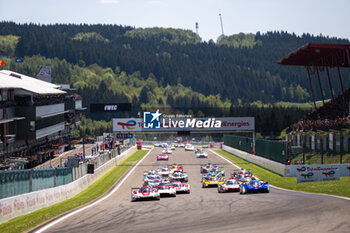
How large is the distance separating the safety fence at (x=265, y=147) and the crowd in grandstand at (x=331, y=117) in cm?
717

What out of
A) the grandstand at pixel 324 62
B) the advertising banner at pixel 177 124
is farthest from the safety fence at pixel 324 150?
the advertising banner at pixel 177 124

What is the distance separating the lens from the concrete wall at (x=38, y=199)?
25.0 metres

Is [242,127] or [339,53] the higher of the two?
[339,53]

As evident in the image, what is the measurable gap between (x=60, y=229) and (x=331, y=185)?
22251mm

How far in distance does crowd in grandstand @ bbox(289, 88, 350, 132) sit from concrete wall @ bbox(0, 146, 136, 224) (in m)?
29.4

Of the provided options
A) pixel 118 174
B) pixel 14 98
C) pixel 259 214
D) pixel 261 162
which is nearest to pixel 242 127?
pixel 261 162

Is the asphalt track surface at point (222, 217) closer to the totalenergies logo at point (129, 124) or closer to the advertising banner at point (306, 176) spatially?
the advertising banner at point (306, 176)

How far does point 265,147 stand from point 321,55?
83.9ft

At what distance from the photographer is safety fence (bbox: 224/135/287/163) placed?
55369 millimetres

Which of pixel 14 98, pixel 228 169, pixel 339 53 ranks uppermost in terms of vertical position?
pixel 339 53

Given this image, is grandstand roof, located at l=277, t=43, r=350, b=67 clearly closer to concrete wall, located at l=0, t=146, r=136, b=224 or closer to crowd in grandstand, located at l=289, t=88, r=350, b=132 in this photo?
crowd in grandstand, located at l=289, t=88, r=350, b=132

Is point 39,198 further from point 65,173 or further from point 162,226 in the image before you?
point 162,226

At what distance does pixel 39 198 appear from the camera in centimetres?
3052

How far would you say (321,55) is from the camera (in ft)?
275
